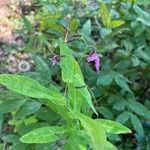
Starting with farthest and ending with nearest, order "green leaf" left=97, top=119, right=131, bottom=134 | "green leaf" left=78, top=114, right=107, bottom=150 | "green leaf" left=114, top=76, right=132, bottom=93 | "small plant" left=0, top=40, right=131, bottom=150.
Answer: "green leaf" left=114, top=76, right=132, bottom=93 → "green leaf" left=97, top=119, right=131, bottom=134 → "small plant" left=0, top=40, right=131, bottom=150 → "green leaf" left=78, top=114, right=107, bottom=150

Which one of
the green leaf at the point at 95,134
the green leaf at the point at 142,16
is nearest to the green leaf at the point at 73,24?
the green leaf at the point at 142,16

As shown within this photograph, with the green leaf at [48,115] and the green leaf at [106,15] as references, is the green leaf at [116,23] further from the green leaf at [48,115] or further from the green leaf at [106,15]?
the green leaf at [48,115]

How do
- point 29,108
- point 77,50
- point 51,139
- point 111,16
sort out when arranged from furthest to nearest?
1. point 111,16
2. point 77,50
3. point 29,108
4. point 51,139

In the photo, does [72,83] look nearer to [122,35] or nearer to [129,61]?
[129,61]

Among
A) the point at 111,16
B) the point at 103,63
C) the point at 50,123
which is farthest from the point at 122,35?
the point at 50,123

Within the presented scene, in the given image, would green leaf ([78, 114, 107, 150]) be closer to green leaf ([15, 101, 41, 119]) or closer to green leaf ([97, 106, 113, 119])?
green leaf ([15, 101, 41, 119])

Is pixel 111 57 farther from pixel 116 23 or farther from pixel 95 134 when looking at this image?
pixel 95 134

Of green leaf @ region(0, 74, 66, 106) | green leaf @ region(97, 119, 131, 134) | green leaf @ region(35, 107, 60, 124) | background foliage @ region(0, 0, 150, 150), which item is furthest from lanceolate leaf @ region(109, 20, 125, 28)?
green leaf @ region(0, 74, 66, 106)

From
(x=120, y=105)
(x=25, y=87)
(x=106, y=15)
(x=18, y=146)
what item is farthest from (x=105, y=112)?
(x=25, y=87)
